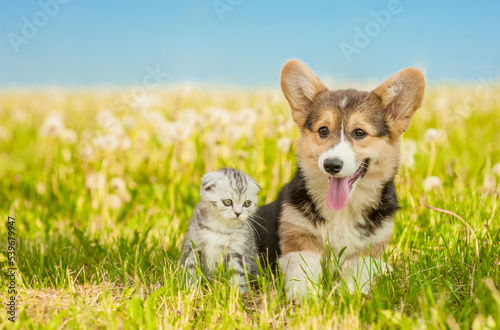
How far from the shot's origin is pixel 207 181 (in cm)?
342

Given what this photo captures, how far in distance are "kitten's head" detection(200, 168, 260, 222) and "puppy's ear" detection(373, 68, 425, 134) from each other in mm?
1100

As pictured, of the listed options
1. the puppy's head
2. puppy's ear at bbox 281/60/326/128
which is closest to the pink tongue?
the puppy's head

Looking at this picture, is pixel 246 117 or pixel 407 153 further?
pixel 246 117

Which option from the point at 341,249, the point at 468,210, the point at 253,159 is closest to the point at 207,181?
the point at 341,249

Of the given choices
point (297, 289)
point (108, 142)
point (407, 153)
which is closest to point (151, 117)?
point (108, 142)

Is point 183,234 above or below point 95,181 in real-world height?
below

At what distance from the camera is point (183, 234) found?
15.4 feet

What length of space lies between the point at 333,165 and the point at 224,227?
33.9 inches

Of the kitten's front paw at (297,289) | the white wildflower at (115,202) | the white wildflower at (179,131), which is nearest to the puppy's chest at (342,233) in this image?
the kitten's front paw at (297,289)

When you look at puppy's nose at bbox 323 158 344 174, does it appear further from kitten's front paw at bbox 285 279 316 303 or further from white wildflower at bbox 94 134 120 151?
white wildflower at bbox 94 134 120 151

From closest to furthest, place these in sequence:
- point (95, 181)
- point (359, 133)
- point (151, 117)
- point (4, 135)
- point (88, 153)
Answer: point (359, 133) < point (95, 181) < point (88, 153) < point (151, 117) < point (4, 135)

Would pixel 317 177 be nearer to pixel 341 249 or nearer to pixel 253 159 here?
pixel 341 249

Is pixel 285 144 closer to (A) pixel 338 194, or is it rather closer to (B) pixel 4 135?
(A) pixel 338 194

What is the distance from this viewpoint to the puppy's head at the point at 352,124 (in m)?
3.39
